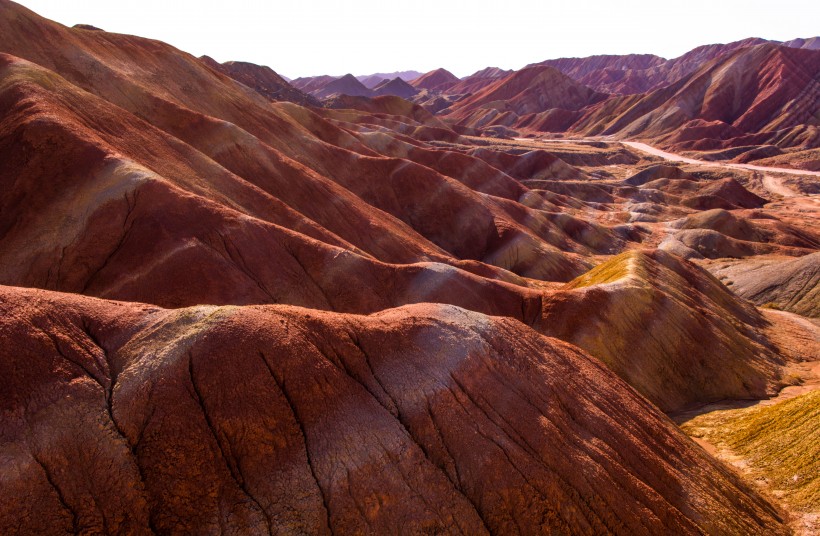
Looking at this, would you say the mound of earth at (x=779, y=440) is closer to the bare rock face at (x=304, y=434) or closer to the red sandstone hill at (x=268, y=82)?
the bare rock face at (x=304, y=434)

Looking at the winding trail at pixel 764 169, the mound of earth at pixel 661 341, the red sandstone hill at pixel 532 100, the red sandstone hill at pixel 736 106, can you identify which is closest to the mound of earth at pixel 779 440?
the mound of earth at pixel 661 341

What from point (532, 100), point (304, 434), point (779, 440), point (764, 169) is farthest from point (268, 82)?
point (304, 434)

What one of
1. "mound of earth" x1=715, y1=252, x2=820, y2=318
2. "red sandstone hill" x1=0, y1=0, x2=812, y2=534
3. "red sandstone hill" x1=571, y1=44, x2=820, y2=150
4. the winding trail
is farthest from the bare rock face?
"red sandstone hill" x1=571, y1=44, x2=820, y2=150

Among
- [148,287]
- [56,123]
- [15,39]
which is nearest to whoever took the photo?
[148,287]

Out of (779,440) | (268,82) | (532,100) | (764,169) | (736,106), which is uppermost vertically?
(532,100)

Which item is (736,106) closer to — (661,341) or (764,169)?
(764,169)

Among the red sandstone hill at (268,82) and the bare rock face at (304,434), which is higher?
the red sandstone hill at (268,82)

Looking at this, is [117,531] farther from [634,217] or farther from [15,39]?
[634,217]

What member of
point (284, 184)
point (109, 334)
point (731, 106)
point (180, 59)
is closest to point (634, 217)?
point (284, 184)
